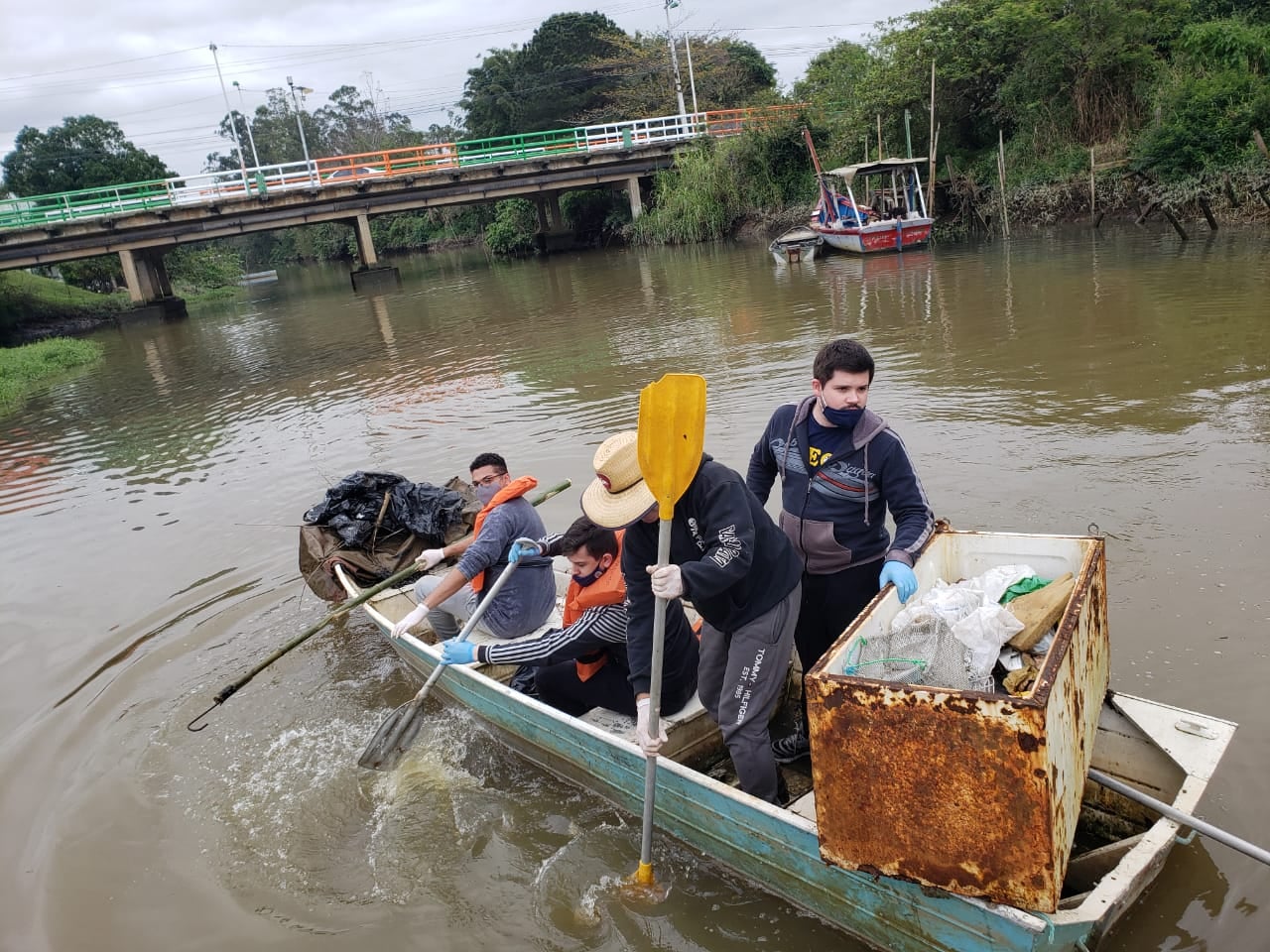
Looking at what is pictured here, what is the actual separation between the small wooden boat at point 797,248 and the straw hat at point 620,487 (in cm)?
2121

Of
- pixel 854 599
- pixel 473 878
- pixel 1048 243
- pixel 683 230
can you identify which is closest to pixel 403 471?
pixel 473 878

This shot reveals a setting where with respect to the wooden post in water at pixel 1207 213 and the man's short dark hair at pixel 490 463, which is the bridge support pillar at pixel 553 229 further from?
the man's short dark hair at pixel 490 463

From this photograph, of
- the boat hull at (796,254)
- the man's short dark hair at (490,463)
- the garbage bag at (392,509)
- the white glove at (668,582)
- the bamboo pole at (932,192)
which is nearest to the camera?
the white glove at (668,582)

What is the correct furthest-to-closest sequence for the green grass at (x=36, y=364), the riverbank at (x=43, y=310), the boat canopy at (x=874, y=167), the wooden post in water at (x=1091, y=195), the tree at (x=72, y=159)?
the tree at (x=72, y=159)
the riverbank at (x=43, y=310)
the boat canopy at (x=874, y=167)
the wooden post in water at (x=1091, y=195)
the green grass at (x=36, y=364)

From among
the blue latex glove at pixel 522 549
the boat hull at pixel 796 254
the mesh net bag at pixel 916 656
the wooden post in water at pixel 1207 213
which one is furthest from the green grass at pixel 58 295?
the mesh net bag at pixel 916 656

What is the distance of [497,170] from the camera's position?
34.8 m

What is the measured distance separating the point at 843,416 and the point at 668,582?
1143 millimetres

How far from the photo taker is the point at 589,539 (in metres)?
4.15

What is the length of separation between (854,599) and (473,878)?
2266 millimetres

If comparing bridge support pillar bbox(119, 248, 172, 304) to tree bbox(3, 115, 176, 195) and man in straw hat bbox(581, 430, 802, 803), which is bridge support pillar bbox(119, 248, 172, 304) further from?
man in straw hat bbox(581, 430, 802, 803)

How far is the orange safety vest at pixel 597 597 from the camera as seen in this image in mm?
4266

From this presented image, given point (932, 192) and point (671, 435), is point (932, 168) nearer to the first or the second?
point (932, 192)

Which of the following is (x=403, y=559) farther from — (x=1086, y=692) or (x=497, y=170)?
(x=497, y=170)

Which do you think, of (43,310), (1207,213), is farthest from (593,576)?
(43,310)
